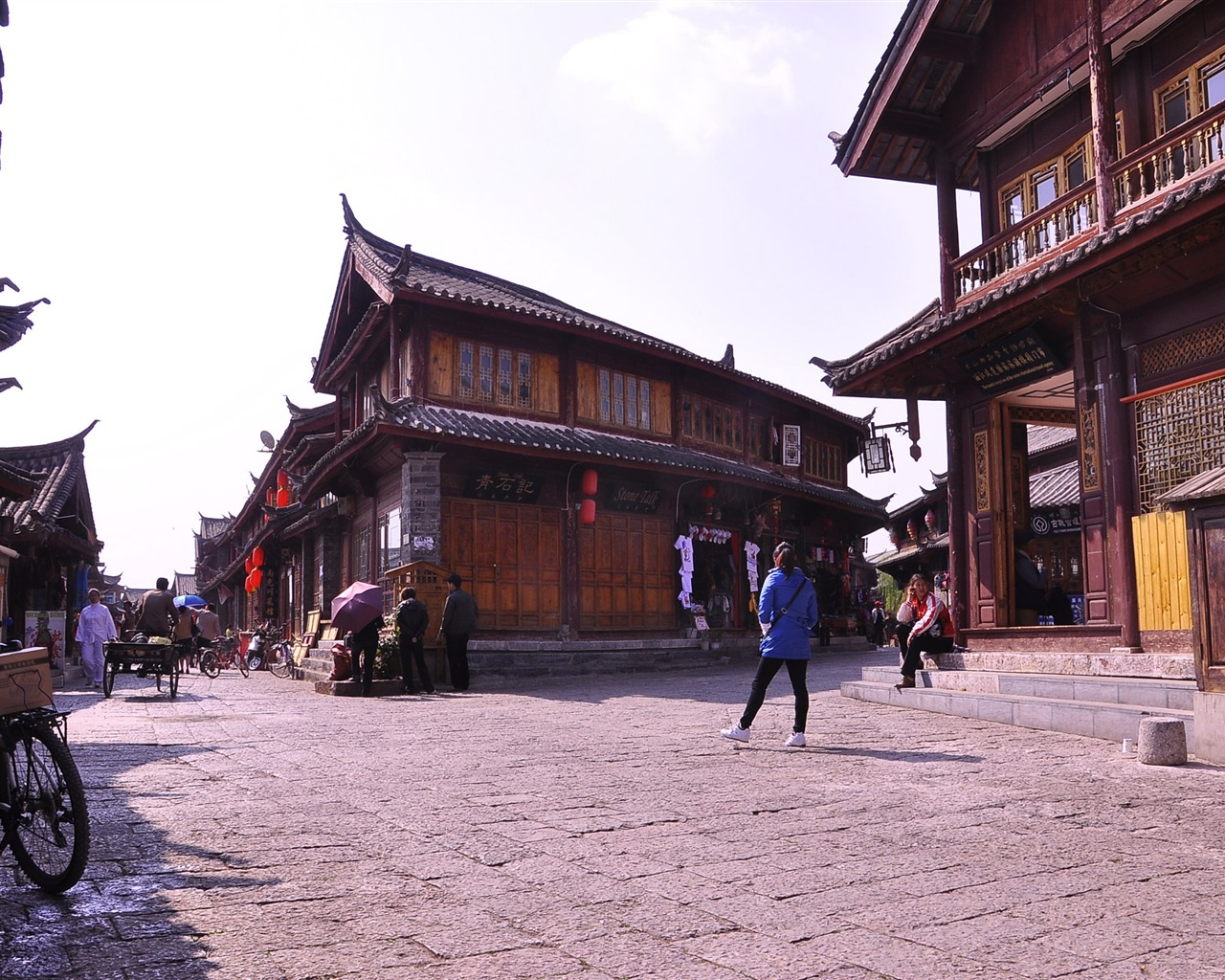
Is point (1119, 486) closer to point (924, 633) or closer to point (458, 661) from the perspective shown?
point (924, 633)

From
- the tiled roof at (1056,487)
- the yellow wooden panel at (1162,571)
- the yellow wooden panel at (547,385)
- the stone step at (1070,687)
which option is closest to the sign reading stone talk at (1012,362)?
the yellow wooden panel at (1162,571)

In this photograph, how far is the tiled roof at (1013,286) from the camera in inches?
342

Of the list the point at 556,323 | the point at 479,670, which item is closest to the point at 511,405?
the point at 556,323

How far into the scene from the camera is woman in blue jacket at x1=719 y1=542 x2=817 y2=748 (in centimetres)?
870

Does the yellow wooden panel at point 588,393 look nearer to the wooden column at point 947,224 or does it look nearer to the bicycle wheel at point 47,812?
the wooden column at point 947,224

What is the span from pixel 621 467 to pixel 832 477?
1219 cm

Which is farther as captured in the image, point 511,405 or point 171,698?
point 511,405

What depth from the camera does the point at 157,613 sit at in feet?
54.0

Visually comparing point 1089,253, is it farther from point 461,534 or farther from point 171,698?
point 171,698

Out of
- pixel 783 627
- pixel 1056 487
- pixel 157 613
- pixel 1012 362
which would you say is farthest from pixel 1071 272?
pixel 1056 487

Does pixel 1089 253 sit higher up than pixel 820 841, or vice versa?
pixel 1089 253

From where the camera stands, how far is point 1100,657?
33.7 feet

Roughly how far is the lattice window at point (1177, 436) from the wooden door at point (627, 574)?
11264mm

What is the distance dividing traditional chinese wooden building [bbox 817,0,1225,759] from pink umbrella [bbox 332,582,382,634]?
7.18 m
